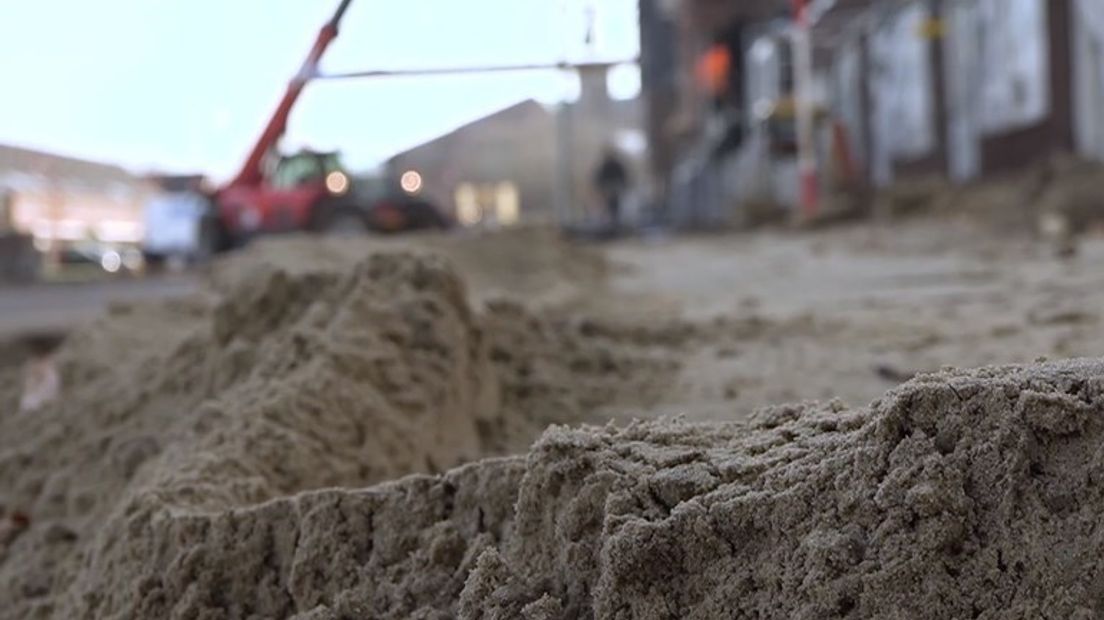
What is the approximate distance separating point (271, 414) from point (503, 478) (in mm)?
976

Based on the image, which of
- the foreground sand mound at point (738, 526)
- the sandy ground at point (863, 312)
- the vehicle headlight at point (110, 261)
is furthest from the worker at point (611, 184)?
the foreground sand mound at point (738, 526)

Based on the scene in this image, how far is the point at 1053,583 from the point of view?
145 centimetres

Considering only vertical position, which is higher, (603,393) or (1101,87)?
(1101,87)

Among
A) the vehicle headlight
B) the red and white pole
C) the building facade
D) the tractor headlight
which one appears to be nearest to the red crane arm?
the tractor headlight

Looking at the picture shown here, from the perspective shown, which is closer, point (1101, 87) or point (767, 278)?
point (767, 278)

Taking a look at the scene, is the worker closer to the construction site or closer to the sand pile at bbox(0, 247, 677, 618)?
the construction site

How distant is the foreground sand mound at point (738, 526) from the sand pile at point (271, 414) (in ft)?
0.28

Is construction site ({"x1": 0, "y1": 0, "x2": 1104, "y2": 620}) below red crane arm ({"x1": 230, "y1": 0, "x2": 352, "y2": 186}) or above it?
below

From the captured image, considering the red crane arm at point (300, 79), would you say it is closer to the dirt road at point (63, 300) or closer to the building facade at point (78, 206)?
the dirt road at point (63, 300)

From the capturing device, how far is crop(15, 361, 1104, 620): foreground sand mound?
150 cm

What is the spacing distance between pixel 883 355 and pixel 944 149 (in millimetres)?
14400

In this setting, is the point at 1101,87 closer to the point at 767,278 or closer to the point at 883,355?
the point at 767,278

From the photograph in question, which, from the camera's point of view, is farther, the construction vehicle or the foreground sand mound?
the construction vehicle

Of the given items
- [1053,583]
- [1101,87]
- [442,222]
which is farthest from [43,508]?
[442,222]
